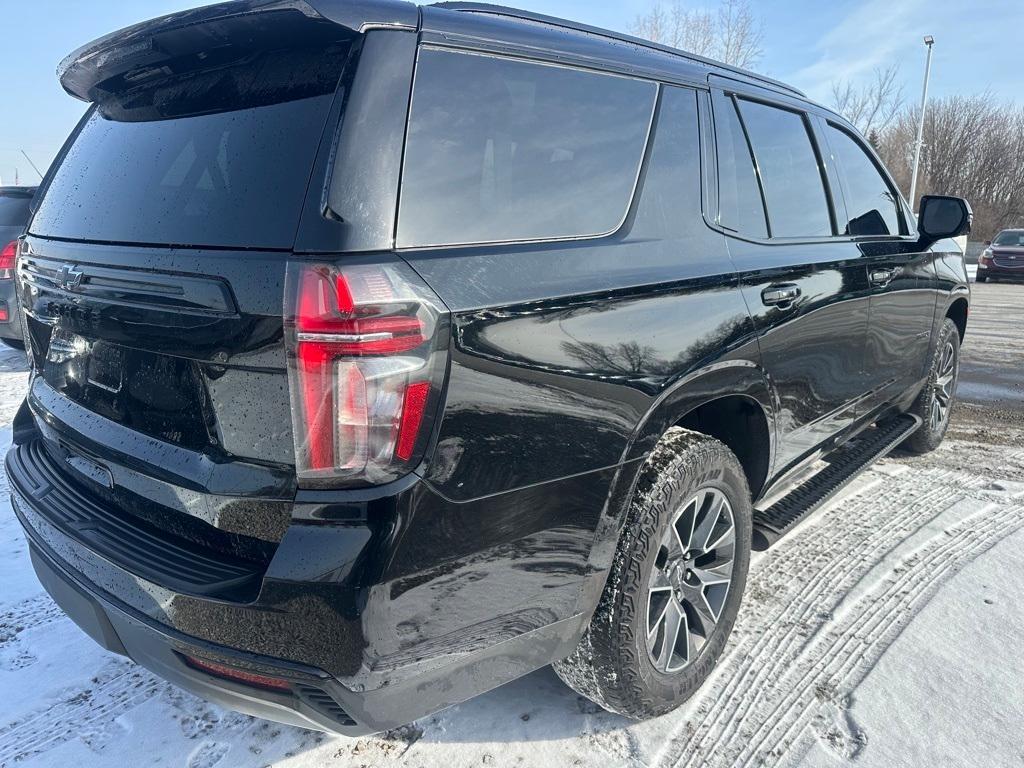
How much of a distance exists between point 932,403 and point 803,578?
2047mm

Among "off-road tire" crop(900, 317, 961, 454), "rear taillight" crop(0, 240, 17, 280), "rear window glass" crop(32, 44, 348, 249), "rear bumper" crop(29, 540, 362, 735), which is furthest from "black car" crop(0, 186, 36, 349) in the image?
"off-road tire" crop(900, 317, 961, 454)

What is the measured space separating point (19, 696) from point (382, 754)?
4.00 feet

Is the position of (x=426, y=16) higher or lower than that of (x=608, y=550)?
higher

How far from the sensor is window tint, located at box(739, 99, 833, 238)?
103 inches

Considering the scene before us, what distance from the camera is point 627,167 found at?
1.98m

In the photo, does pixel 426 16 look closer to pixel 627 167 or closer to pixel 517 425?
pixel 627 167

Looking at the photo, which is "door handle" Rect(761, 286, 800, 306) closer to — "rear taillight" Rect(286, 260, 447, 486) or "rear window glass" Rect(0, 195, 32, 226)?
"rear taillight" Rect(286, 260, 447, 486)

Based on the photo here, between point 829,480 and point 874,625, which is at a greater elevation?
point 829,480

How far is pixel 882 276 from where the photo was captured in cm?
325

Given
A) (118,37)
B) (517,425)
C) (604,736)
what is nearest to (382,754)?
(604,736)

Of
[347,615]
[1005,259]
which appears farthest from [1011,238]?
[347,615]

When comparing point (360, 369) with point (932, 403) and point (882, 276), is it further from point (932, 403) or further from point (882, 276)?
point (932, 403)

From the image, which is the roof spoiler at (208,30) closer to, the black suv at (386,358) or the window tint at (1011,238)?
the black suv at (386,358)

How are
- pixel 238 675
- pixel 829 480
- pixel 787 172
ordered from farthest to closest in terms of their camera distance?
pixel 829 480 < pixel 787 172 < pixel 238 675
